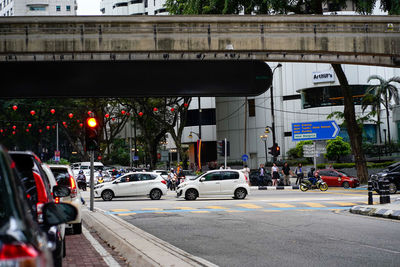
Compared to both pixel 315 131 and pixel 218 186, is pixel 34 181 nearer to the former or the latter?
pixel 218 186

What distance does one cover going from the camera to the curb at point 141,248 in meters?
8.16

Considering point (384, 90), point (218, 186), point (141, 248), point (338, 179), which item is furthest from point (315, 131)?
point (141, 248)

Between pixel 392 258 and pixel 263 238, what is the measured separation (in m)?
3.41

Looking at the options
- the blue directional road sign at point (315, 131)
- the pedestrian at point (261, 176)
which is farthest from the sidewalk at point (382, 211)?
the blue directional road sign at point (315, 131)

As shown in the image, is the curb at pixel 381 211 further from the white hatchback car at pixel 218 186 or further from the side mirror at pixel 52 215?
the side mirror at pixel 52 215

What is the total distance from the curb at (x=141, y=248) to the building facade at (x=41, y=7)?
347ft

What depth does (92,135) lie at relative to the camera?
1797 centimetres

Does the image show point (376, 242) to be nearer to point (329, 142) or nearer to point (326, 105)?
point (329, 142)

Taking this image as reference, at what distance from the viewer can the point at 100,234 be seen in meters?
13.1

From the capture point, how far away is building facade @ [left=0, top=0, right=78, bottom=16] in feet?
367

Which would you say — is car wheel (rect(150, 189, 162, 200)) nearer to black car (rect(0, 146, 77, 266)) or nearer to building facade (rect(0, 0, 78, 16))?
black car (rect(0, 146, 77, 266))

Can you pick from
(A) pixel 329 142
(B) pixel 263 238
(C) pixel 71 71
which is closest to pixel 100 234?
(B) pixel 263 238

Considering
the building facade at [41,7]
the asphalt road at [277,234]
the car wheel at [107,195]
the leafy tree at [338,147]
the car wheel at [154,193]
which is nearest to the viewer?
the asphalt road at [277,234]

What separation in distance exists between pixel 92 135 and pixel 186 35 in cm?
637
